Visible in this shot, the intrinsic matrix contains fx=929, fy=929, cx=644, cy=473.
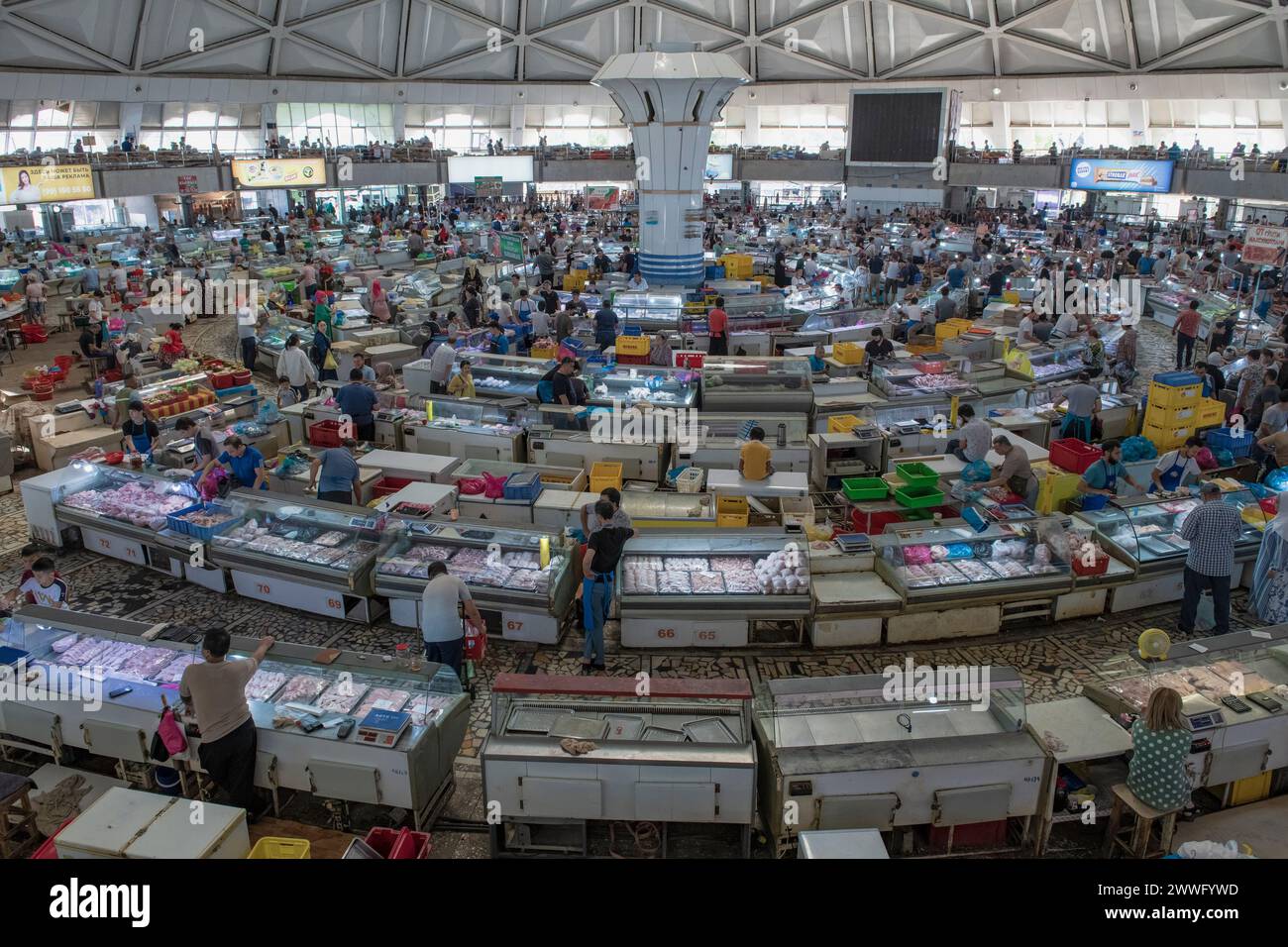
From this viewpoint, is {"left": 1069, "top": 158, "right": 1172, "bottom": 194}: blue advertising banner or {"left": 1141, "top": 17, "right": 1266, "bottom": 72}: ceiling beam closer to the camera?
{"left": 1069, "top": 158, "right": 1172, "bottom": 194}: blue advertising banner

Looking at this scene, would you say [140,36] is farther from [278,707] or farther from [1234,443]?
[1234,443]

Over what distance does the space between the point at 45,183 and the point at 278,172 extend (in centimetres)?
849

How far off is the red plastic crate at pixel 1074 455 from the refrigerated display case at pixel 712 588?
4.40 m

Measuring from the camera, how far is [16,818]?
605 centimetres

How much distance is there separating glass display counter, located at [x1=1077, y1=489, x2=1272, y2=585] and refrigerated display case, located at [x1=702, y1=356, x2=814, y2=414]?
451 centimetres

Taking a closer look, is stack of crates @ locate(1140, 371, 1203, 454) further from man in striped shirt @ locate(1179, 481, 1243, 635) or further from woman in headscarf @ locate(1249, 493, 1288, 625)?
man in striped shirt @ locate(1179, 481, 1243, 635)

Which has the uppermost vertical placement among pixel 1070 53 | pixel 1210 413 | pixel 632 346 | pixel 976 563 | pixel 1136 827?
pixel 1070 53

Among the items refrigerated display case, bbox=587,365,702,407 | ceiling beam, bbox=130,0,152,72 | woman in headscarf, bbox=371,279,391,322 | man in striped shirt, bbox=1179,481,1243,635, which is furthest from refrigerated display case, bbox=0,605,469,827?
ceiling beam, bbox=130,0,152,72

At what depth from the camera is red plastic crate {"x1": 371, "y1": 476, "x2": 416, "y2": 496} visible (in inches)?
419

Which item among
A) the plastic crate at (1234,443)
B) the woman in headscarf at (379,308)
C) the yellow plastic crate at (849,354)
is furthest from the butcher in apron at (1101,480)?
the woman in headscarf at (379,308)

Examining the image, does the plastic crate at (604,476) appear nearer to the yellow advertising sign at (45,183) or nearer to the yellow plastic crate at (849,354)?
the yellow plastic crate at (849,354)

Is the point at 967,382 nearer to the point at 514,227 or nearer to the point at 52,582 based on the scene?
the point at 52,582

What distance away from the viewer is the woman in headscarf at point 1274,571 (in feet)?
27.5

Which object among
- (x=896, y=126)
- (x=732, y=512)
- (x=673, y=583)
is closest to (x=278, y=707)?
(x=673, y=583)
